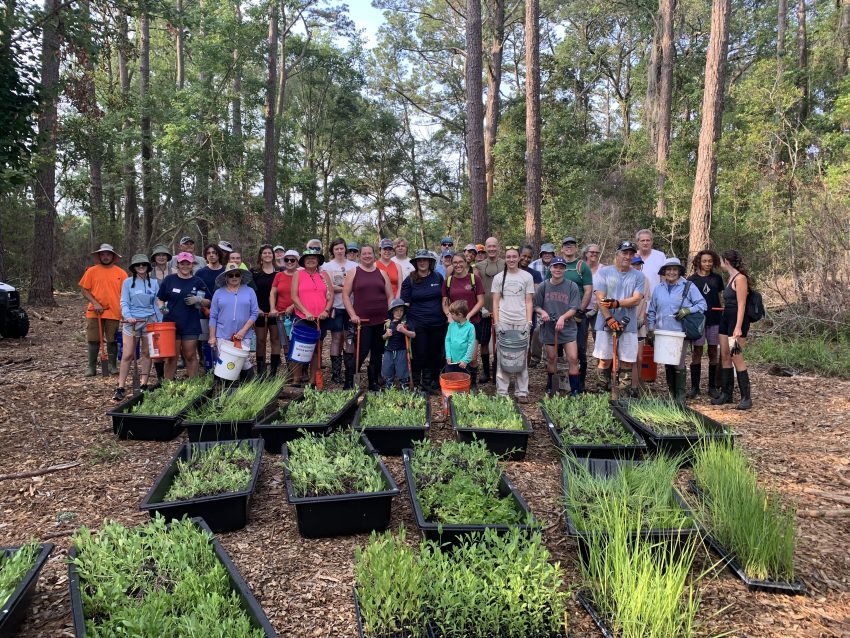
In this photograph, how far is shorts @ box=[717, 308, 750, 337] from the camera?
5.70m

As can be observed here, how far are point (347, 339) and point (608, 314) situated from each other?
3.11m

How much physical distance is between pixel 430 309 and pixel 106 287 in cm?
404

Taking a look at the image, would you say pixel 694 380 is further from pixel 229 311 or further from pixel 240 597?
pixel 240 597

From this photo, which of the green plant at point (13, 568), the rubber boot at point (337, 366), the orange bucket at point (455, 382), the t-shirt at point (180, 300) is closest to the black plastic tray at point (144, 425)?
the t-shirt at point (180, 300)

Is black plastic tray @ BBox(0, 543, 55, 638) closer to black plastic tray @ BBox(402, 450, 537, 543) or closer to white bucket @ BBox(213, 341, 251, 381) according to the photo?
black plastic tray @ BBox(402, 450, 537, 543)

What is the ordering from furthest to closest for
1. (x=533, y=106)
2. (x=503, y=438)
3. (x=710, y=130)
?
1. (x=533, y=106)
2. (x=710, y=130)
3. (x=503, y=438)

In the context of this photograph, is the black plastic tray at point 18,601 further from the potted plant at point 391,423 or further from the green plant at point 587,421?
the green plant at point 587,421

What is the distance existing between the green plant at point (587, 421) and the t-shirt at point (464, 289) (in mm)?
1694

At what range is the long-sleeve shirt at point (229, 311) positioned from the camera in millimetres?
5641

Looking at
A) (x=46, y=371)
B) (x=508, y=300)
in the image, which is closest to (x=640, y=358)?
(x=508, y=300)

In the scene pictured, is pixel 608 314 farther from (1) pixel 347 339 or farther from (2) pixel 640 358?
(1) pixel 347 339

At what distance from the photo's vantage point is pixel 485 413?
4789mm

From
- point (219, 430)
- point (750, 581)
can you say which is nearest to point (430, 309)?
point (219, 430)

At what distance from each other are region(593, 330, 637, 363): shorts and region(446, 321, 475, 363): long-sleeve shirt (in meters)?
1.56
